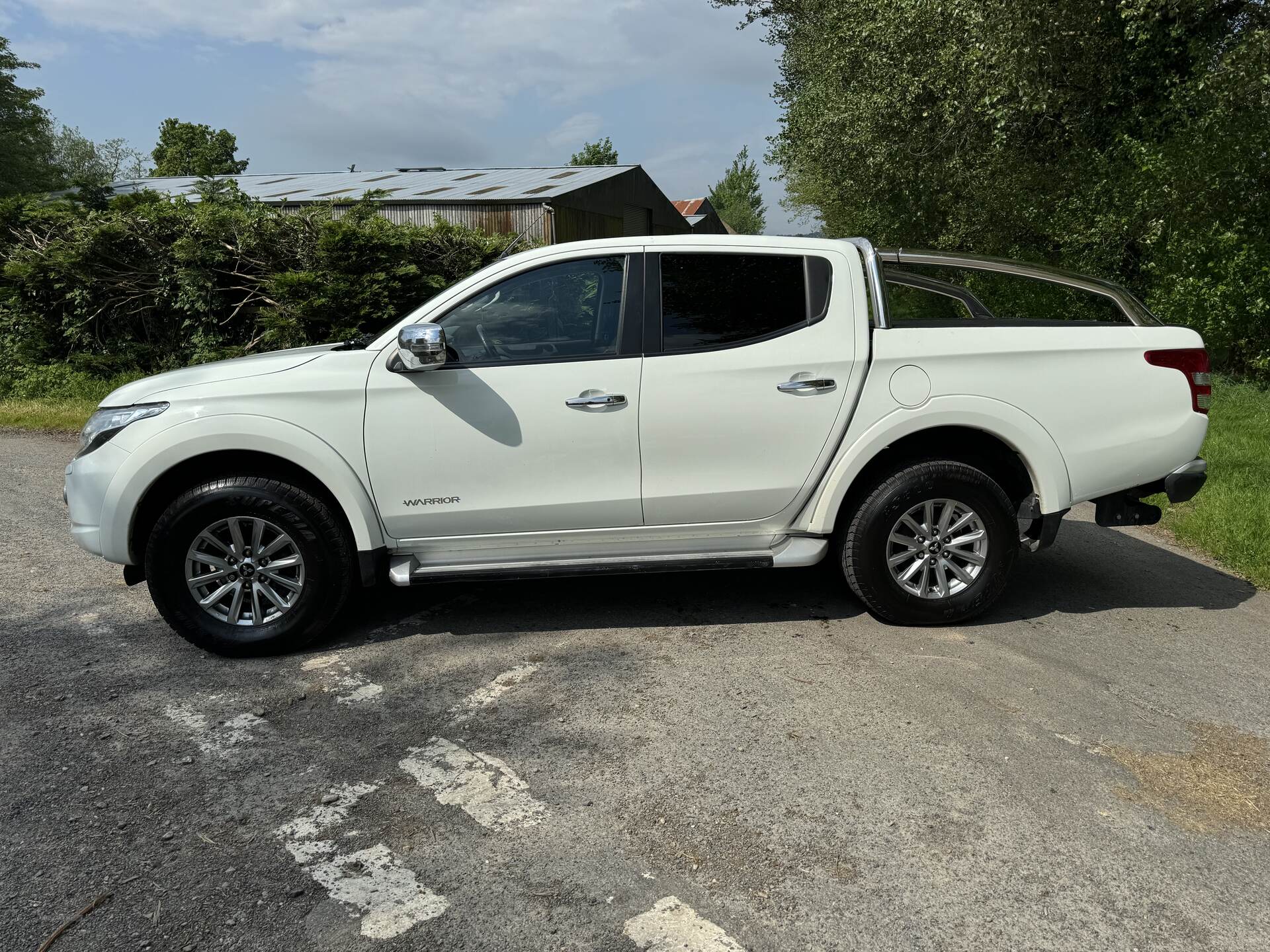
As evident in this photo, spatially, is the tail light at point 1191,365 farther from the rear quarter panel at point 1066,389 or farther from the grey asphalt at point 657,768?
the grey asphalt at point 657,768

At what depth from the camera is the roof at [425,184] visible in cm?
2355

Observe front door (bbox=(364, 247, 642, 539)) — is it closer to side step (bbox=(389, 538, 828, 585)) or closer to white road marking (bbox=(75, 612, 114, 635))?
side step (bbox=(389, 538, 828, 585))

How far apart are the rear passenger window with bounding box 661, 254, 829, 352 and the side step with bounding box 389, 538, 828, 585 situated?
1.01 meters

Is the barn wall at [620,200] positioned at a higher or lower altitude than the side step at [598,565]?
higher

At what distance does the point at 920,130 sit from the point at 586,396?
13645mm

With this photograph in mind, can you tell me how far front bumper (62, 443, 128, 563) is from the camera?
14.3 ft

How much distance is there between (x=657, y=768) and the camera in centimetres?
340

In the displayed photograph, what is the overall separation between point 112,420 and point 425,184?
23.6 m

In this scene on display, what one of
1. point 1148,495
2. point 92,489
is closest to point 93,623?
point 92,489

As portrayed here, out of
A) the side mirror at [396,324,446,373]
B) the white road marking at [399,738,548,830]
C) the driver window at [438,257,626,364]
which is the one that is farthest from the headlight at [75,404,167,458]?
the white road marking at [399,738,548,830]

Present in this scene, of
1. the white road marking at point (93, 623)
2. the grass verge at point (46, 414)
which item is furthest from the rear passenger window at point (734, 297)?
the grass verge at point (46, 414)

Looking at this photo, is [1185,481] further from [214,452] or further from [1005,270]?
[214,452]

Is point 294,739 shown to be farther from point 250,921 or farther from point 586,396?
point 586,396

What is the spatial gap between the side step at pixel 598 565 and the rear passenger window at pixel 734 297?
3.32ft
